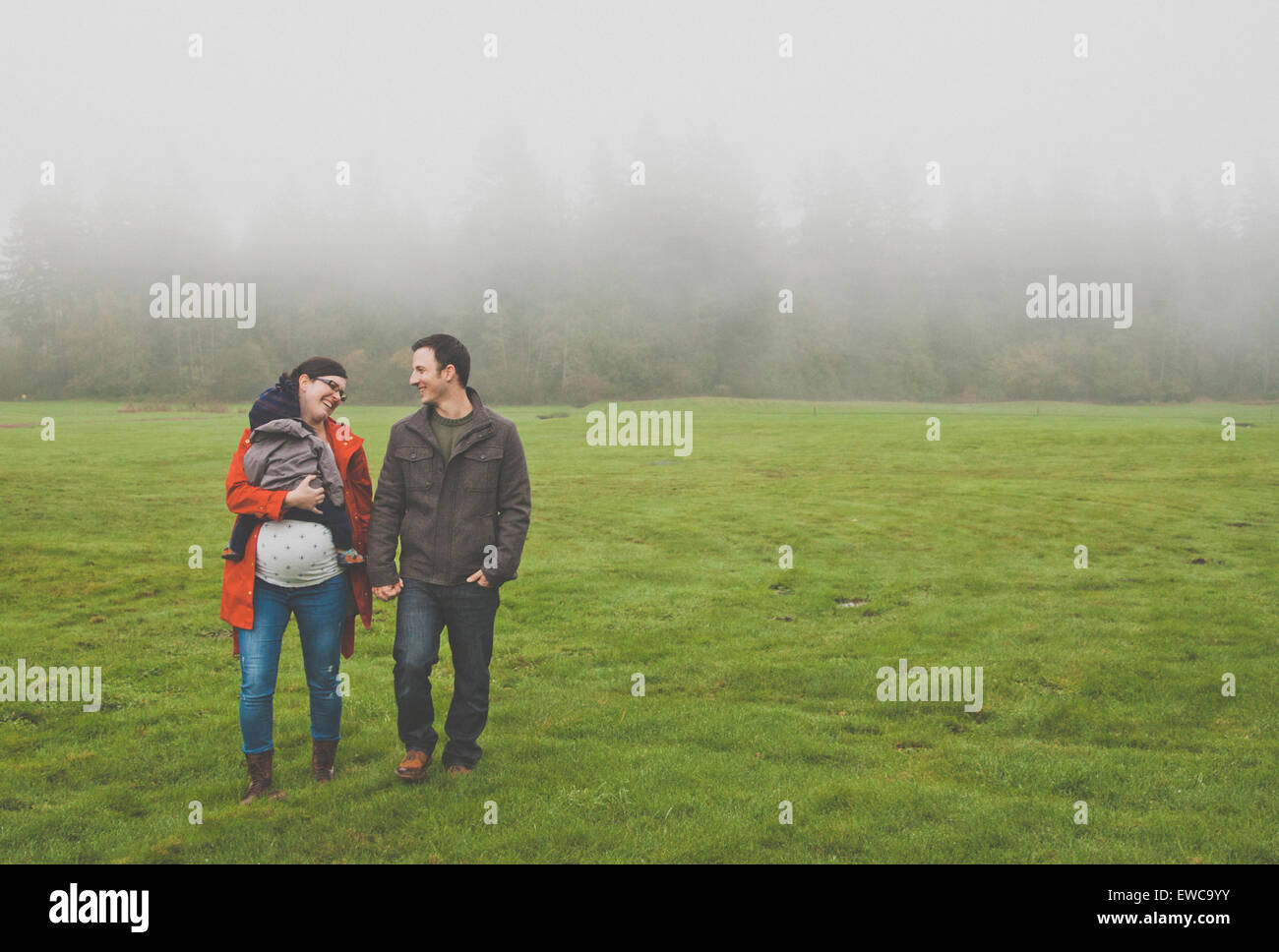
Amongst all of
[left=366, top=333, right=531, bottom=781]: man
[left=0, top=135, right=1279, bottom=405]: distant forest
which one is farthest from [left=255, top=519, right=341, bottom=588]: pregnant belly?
[left=0, top=135, right=1279, bottom=405]: distant forest

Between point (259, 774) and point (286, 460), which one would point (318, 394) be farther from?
point (259, 774)

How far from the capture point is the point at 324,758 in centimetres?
793

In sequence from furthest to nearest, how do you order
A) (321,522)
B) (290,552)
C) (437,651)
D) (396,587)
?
(437,651) → (396,587) → (321,522) → (290,552)

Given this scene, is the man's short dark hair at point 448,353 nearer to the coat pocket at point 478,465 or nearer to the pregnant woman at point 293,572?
the coat pocket at point 478,465

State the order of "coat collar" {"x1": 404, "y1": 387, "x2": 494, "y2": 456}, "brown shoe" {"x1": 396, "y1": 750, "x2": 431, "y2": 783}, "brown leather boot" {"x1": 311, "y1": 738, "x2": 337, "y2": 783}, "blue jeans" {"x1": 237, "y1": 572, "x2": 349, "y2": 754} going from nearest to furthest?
"blue jeans" {"x1": 237, "y1": 572, "x2": 349, "y2": 754}, "coat collar" {"x1": 404, "y1": 387, "x2": 494, "y2": 456}, "brown shoe" {"x1": 396, "y1": 750, "x2": 431, "y2": 783}, "brown leather boot" {"x1": 311, "y1": 738, "x2": 337, "y2": 783}

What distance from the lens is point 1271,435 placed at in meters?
50.0

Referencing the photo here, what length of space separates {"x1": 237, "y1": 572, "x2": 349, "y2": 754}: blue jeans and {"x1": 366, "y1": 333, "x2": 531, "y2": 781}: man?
46cm

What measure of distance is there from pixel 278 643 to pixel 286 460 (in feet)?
5.02

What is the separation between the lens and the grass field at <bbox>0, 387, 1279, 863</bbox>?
7.13 meters

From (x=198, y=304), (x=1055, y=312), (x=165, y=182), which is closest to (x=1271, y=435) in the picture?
(x=1055, y=312)

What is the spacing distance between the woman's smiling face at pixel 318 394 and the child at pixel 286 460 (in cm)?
6

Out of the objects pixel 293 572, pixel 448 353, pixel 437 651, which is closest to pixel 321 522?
pixel 293 572

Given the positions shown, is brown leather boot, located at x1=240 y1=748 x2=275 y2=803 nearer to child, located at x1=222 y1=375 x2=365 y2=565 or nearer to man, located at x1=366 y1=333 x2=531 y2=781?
man, located at x1=366 y1=333 x2=531 y2=781
